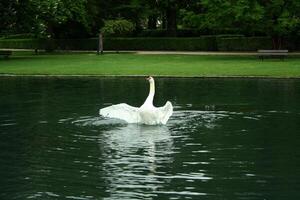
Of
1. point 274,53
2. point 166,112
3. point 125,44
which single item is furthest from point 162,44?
point 166,112

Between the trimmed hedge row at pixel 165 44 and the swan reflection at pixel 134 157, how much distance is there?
153 feet

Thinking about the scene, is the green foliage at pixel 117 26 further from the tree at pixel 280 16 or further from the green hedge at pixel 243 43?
the tree at pixel 280 16

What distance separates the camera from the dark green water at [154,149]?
1150 cm

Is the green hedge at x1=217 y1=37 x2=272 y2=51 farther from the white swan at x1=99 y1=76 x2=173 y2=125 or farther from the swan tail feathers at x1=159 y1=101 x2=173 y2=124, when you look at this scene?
the swan tail feathers at x1=159 y1=101 x2=173 y2=124

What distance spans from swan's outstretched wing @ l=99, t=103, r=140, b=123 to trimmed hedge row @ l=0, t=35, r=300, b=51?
4518 centimetres

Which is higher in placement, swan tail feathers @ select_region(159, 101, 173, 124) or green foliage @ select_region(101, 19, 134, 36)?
green foliage @ select_region(101, 19, 134, 36)

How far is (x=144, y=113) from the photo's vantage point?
18312 mm

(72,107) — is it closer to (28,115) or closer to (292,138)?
(28,115)

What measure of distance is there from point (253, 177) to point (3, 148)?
5.87 meters

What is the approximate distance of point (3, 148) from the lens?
15344 mm

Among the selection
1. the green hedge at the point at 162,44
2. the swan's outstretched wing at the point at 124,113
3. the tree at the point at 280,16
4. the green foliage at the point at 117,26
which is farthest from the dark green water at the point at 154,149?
the green foliage at the point at 117,26

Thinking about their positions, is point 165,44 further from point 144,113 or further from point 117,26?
point 144,113

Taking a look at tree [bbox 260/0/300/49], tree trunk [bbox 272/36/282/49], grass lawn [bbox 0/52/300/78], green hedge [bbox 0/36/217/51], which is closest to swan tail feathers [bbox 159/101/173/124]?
grass lawn [bbox 0/52/300/78]

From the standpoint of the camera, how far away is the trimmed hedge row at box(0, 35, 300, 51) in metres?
64.7
